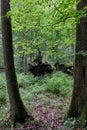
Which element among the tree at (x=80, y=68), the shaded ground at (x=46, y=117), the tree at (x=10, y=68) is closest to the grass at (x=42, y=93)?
the shaded ground at (x=46, y=117)

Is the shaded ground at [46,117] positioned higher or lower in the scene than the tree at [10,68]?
lower

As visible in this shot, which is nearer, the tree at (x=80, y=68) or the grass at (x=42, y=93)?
the tree at (x=80, y=68)

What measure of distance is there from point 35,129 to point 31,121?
0.63m

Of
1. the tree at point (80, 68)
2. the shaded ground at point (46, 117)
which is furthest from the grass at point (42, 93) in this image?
the tree at point (80, 68)

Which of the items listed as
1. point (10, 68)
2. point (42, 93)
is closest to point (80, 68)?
point (10, 68)

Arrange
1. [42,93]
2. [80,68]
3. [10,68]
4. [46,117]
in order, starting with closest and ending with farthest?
[80,68]
[10,68]
[46,117]
[42,93]

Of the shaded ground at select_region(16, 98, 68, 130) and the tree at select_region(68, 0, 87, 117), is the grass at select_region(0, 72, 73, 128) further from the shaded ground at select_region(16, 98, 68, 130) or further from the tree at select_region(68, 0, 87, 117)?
the tree at select_region(68, 0, 87, 117)

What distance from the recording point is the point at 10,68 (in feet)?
24.9

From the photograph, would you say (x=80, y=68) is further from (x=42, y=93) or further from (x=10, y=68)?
(x=42, y=93)

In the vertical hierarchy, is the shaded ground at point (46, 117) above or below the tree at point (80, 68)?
below

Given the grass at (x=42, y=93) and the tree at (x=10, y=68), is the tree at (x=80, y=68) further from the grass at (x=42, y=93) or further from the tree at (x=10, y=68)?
the grass at (x=42, y=93)

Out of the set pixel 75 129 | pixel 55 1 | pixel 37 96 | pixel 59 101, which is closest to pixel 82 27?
pixel 55 1

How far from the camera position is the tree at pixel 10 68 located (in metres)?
7.24

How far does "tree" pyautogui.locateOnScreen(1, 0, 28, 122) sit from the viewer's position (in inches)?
285
